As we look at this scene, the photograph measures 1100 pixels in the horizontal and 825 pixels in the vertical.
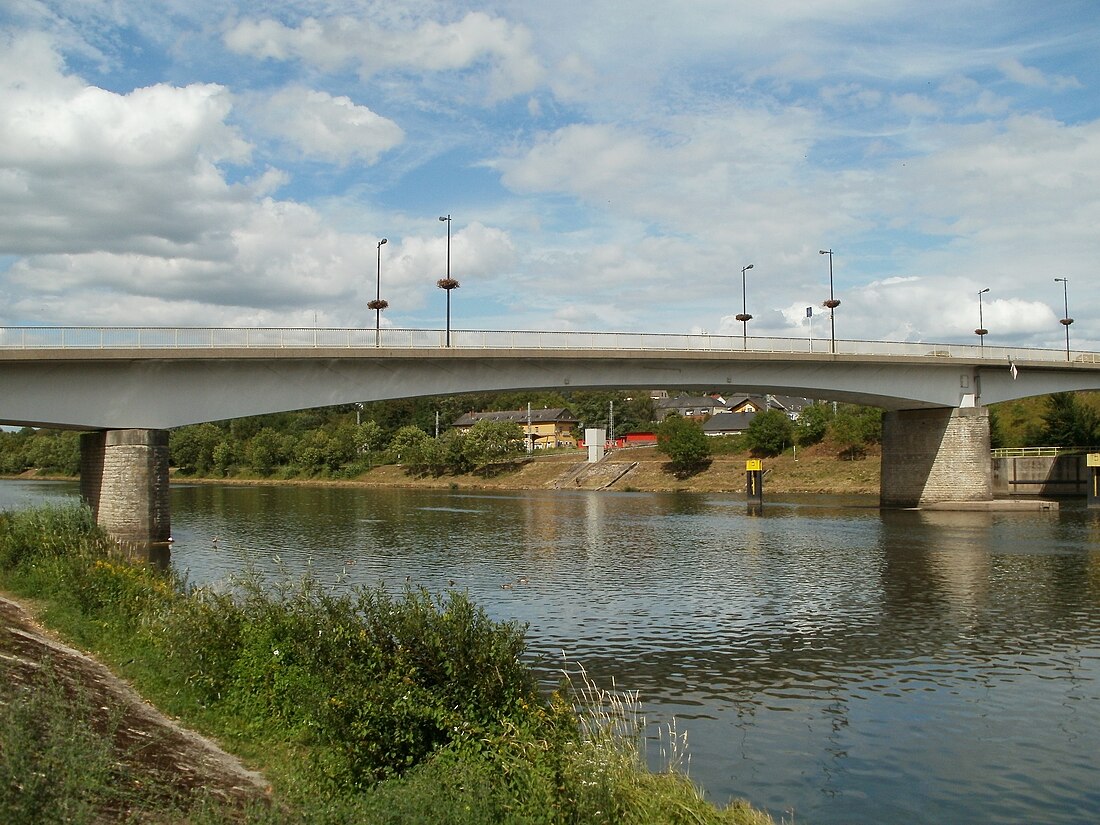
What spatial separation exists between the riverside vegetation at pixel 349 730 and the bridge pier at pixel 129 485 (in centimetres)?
2449

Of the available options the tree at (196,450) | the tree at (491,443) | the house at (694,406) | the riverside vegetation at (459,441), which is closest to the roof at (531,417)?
the riverside vegetation at (459,441)

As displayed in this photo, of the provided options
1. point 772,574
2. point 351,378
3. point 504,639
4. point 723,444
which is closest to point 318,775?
point 504,639

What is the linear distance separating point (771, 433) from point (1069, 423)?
28.2m

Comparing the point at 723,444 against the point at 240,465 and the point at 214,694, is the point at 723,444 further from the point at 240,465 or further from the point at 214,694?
the point at 214,694

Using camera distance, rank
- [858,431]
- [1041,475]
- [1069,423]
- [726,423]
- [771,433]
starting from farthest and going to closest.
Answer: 1. [726,423]
2. [771,433]
3. [858,431]
4. [1069,423]
5. [1041,475]

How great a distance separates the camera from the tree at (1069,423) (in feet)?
277

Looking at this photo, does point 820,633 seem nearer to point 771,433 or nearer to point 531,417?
point 771,433

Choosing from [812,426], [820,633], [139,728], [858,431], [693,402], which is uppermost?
[693,402]

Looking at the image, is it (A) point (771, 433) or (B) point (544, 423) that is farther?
(B) point (544, 423)

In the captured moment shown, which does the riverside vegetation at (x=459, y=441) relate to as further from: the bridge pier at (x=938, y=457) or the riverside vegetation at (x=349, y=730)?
the riverside vegetation at (x=349, y=730)

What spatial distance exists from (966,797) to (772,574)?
2063 cm

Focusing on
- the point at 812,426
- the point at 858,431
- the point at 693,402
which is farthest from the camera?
the point at 693,402

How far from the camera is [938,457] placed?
6269 centimetres

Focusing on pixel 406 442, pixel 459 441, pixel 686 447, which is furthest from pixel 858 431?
pixel 406 442
